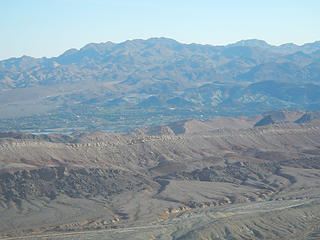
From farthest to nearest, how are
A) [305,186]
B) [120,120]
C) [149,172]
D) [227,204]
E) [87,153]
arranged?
[120,120], [87,153], [149,172], [305,186], [227,204]

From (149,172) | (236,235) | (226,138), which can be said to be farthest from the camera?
(226,138)

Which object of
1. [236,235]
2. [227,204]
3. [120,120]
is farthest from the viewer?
[120,120]

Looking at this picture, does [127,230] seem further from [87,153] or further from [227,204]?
[87,153]

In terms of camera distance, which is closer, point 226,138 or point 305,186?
point 305,186

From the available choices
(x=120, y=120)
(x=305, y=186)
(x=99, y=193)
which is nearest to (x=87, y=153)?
(x=99, y=193)

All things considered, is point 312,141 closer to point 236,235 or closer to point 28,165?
point 28,165

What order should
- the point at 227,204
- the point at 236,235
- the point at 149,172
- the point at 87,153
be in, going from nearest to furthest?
the point at 236,235 → the point at 227,204 → the point at 149,172 → the point at 87,153

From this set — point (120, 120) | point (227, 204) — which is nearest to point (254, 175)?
point (227, 204)

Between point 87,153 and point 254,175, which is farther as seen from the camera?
point 87,153
